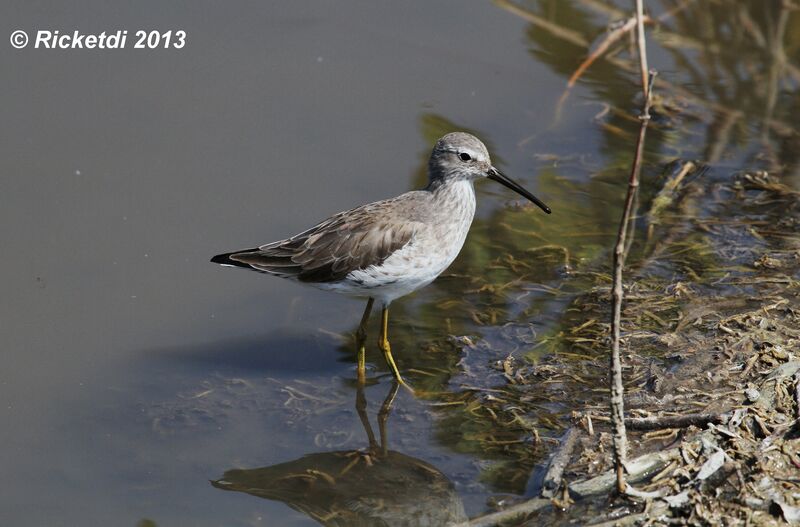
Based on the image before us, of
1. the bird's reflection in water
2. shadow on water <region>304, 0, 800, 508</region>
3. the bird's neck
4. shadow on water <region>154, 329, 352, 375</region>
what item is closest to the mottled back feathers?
the bird's neck

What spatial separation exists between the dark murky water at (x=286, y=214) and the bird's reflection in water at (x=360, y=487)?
0.02 meters

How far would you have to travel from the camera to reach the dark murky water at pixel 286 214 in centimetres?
673

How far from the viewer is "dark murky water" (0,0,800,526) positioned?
6.73 meters

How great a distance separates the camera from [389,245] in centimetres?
744

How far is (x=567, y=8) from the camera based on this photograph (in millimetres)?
12250

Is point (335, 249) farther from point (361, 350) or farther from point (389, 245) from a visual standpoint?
point (361, 350)

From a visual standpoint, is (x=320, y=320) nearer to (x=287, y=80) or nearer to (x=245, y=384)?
(x=245, y=384)

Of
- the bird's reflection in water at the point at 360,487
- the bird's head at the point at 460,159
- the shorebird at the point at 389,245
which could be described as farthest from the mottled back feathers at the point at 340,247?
the bird's reflection in water at the point at 360,487

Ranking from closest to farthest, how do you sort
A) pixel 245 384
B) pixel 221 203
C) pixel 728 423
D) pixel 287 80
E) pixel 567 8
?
pixel 728 423 < pixel 245 384 < pixel 221 203 < pixel 287 80 < pixel 567 8

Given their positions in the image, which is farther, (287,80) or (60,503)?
(287,80)

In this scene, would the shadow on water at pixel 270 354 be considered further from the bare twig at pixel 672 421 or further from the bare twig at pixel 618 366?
the bare twig at pixel 618 366

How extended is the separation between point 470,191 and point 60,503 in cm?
364

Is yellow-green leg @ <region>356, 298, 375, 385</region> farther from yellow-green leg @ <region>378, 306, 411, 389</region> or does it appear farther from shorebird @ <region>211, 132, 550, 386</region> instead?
yellow-green leg @ <region>378, 306, 411, 389</region>

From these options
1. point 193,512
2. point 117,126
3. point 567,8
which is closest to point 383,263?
point 193,512
